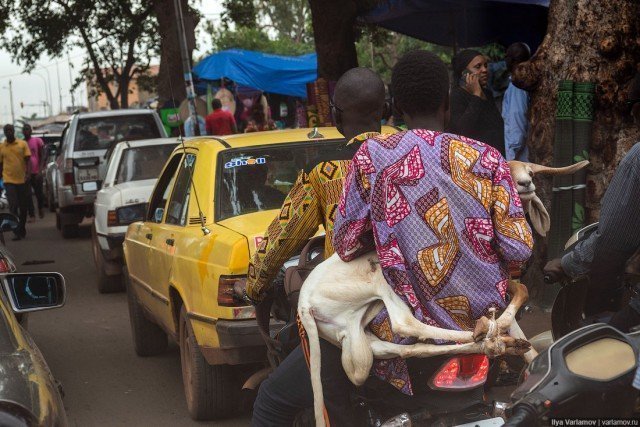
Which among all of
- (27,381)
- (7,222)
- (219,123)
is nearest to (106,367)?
(7,222)

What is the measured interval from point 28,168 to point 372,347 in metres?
17.1

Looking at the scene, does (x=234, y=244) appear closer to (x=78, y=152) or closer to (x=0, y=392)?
(x=0, y=392)

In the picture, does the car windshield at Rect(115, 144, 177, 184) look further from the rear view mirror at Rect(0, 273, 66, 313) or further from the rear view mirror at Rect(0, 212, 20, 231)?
the rear view mirror at Rect(0, 273, 66, 313)

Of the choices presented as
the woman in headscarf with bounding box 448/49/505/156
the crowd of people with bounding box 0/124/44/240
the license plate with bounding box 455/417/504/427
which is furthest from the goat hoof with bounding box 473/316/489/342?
the crowd of people with bounding box 0/124/44/240

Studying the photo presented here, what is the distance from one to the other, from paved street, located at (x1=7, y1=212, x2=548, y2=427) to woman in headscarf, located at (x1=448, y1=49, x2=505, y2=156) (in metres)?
1.57

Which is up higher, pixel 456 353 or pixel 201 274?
pixel 456 353

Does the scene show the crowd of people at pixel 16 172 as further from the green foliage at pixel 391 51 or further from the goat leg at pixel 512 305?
the goat leg at pixel 512 305

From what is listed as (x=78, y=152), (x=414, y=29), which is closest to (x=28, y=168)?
(x=78, y=152)

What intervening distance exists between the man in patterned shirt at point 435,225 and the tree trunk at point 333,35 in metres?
10.2

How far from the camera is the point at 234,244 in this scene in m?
5.23

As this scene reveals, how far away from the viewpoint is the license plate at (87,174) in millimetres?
16703

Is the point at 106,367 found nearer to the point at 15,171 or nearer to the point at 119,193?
the point at 119,193

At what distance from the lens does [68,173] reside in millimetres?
16734

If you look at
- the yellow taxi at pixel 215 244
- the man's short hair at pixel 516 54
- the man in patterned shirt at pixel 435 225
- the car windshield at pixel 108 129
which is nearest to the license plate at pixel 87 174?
the car windshield at pixel 108 129
